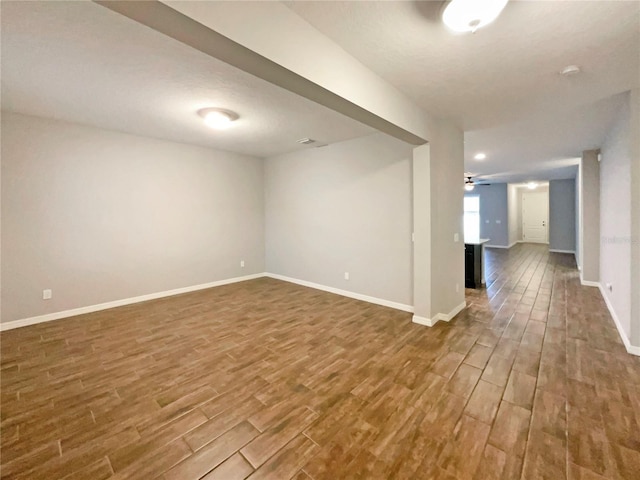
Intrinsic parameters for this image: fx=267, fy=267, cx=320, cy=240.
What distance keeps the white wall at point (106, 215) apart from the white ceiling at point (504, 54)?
4023 mm

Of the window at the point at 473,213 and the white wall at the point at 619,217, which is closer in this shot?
the white wall at the point at 619,217

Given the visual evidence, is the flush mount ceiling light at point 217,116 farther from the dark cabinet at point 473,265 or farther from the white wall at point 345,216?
the dark cabinet at point 473,265

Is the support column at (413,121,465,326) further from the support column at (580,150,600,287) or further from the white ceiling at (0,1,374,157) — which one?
the support column at (580,150,600,287)

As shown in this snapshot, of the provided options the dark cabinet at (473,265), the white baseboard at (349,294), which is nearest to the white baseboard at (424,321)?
the white baseboard at (349,294)

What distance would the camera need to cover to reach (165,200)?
4.78 m

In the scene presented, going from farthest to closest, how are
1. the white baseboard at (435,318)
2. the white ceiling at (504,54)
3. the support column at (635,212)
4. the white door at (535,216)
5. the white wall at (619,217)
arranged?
the white door at (535,216)
the white baseboard at (435,318)
the white wall at (619,217)
the support column at (635,212)
the white ceiling at (504,54)

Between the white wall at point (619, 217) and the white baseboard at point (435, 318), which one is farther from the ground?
the white wall at point (619, 217)

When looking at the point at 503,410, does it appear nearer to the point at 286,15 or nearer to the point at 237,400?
the point at 237,400

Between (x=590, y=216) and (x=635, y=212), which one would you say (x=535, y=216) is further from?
(x=635, y=212)

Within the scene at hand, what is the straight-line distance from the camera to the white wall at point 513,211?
10.8 m

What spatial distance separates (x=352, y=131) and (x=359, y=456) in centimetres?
392

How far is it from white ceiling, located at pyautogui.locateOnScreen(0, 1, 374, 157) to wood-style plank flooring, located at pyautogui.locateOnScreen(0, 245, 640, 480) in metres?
2.74

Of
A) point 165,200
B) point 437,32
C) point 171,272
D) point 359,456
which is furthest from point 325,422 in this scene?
point 165,200

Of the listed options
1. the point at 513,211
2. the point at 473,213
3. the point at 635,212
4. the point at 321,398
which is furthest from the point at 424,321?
the point at 513,211
